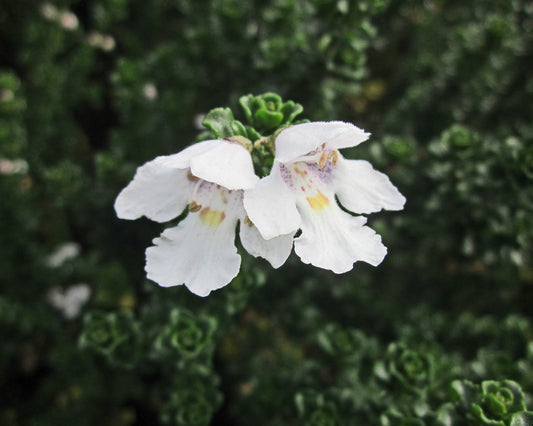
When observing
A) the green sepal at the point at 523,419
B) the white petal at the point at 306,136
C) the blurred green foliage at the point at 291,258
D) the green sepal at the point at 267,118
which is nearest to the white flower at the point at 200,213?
the white petal at the point at 306,136

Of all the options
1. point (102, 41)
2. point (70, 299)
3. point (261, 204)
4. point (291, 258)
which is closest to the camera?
point (261, 204)

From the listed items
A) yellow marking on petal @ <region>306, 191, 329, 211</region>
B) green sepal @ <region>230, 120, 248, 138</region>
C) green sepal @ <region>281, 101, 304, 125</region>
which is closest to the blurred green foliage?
green sepal @ <region>281, 101, 304, 125</region>

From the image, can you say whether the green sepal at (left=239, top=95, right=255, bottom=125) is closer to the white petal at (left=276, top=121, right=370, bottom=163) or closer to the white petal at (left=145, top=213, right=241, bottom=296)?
the white petal at (left=276, top=121, right=370, bottom=163)

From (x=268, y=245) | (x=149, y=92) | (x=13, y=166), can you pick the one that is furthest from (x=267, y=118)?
(x=13, y=166)

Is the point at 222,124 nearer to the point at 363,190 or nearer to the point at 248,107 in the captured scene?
the point at 248,107

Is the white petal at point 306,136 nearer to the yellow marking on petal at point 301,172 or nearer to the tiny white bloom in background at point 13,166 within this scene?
the yellow marking on petal at point 301,172

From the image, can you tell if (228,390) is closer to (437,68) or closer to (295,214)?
(295,214)


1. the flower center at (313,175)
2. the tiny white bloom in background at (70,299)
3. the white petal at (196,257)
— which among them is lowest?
the tiny white bloom in background at (70,299)
